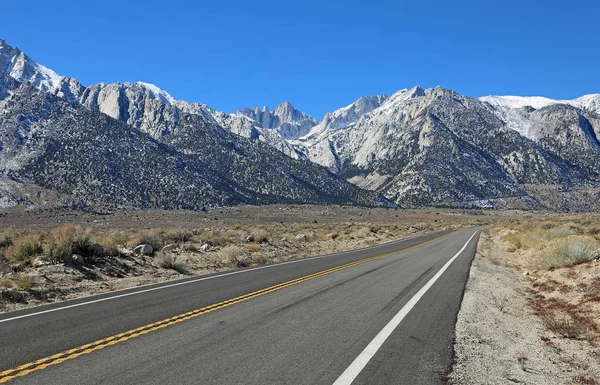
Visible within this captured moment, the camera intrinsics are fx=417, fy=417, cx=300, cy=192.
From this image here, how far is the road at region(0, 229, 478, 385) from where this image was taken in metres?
5.36

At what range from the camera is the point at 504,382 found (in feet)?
17.7

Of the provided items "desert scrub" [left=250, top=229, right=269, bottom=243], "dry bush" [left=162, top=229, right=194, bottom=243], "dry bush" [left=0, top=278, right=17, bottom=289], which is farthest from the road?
"desert scrub" [left=250, top=229, right=269, bottom=243]

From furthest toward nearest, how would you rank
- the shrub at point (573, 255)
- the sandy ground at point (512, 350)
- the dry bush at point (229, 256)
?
the dry bush at point (229, 256), the shrub at point (573, 255), the sandy ground at point (512, 350)

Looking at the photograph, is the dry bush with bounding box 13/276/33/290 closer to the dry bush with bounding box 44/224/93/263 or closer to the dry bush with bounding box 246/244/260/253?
the dry bush with bounding box 44/224/93/263

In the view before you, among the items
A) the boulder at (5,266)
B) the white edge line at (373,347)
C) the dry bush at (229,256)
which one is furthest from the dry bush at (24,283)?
the white edge line at (373,347)

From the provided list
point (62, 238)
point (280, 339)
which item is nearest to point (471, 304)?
point (280, 339)

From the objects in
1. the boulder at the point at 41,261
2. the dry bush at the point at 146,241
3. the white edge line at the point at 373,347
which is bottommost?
the boulder at the point at 41,261

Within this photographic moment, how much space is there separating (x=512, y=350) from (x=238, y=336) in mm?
4566

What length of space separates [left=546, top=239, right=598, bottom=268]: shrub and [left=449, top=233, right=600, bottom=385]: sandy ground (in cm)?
477

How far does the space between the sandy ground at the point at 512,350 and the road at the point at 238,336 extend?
32cm

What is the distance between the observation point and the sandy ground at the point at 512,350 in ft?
18.4

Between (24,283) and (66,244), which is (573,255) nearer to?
(24,283)

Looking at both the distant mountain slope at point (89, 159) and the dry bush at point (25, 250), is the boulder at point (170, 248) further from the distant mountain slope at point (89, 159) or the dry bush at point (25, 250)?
the distant mountain slope at point (89, 159)

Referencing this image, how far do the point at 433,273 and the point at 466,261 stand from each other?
5890mm
